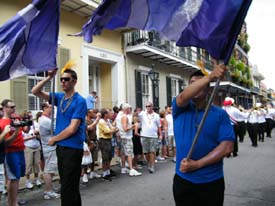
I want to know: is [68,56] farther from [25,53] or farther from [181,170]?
[181,170]

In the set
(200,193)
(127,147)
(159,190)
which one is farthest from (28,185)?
(200,193)

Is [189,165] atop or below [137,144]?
atop

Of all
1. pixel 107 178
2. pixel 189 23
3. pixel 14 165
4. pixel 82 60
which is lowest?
pixel 107 178

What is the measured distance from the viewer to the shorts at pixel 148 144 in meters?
9.85

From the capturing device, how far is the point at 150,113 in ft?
33.6

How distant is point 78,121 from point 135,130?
20.1ft

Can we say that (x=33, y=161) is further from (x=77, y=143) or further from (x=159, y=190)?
(x=77, y=143)

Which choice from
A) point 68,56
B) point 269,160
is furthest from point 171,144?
point 68,56

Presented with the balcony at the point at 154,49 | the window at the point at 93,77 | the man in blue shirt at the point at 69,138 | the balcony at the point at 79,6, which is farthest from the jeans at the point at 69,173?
the window at the point at 93,77

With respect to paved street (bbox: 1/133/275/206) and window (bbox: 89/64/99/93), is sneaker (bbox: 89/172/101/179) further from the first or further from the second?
window (bbox: 89/64/99/93)

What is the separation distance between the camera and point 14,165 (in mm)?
5512

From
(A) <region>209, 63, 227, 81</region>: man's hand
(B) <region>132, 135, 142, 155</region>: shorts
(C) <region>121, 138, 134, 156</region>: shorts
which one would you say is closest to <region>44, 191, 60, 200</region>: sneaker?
(C) <region>121, 138, 134, 156</region>: shorts

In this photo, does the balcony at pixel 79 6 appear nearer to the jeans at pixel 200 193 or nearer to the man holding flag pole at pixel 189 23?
the man holding flag pole at pixel 189 23

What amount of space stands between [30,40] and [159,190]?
433 cm
